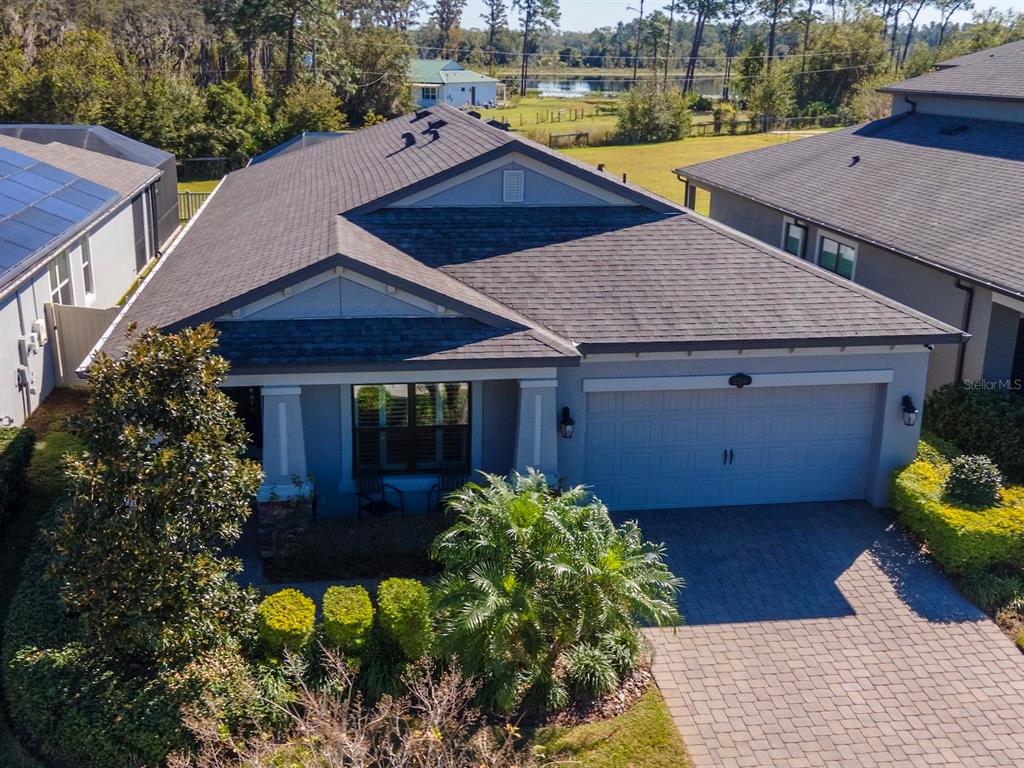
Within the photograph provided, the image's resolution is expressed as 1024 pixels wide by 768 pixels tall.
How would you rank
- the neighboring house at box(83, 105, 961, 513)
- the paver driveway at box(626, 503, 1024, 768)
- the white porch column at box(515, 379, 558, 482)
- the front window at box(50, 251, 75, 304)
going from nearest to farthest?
the paver driveway at box(626, 503, 1024, 768) < the neighboring house at box(83, 105, 961, 513) < the white porch column at box(515, 379, 558, 482) < the front window at box(50, 251, 75, 304)

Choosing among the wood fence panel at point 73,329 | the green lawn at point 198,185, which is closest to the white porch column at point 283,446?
the wood fence panel at point 73,329

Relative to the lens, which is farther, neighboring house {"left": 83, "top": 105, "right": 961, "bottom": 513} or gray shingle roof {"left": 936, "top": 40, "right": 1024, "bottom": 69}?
gray shingle roof {"left": 936, "top": 40, "right": 1024, "bottom": 69}

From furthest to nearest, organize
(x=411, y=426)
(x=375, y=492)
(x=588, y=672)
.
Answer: (x=411, y=426), (x=375, y=492), (x=588, y=672)

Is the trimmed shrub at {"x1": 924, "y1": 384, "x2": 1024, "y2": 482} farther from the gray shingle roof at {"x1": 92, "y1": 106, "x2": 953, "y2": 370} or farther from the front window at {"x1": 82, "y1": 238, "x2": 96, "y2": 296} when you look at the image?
the front window at {"x1": 82, "y1": 238, "x2": 96, "y2": 296}

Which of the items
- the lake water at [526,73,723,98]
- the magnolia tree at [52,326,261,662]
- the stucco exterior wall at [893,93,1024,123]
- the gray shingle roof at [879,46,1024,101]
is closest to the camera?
the magnolia tree at [52,326,261,662]

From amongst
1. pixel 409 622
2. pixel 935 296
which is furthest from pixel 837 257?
pixel 409 622

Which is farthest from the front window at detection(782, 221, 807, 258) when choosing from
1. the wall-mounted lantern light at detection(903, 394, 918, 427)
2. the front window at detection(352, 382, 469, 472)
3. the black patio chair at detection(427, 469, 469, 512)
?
the black patio chair at detection(427, 469, 469, 512)

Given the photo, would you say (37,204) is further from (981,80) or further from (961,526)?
(981,80)
